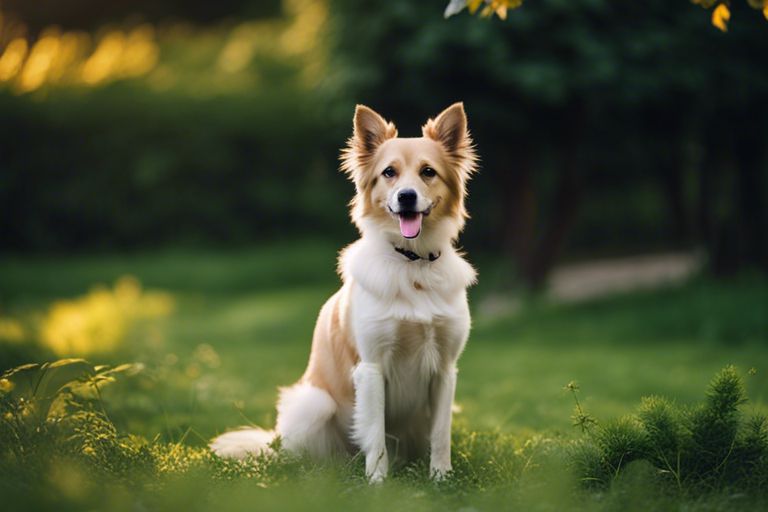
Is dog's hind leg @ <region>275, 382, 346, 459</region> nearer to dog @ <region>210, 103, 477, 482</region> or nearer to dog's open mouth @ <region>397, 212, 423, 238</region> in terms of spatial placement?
dog @ <region>210, 103, 477, 482</region>

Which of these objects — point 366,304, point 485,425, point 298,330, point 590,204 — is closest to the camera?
point 366,304

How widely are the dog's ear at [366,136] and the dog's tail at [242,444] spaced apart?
Answer: 1.54 metres

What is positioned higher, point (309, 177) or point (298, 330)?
point (309, 177)

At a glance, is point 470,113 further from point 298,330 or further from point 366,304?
point 366,304

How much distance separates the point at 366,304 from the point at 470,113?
25.8 feet

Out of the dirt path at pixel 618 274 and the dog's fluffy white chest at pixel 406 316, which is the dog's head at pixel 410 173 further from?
the dirt path at pixel 618 274

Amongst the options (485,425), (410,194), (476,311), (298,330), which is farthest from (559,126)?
(410,194)

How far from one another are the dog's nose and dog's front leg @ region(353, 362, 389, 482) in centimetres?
84

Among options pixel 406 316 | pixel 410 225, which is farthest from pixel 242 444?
pixel 410 225

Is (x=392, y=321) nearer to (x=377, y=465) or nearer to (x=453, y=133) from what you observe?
(x=377, y=465)

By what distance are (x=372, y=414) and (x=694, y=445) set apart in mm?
1577

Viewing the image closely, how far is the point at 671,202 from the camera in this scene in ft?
59.7

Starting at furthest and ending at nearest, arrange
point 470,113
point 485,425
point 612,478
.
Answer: point 470,113 < point 485,425 < point 612,478

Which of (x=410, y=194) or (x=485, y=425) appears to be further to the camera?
(x=485, y=425)
